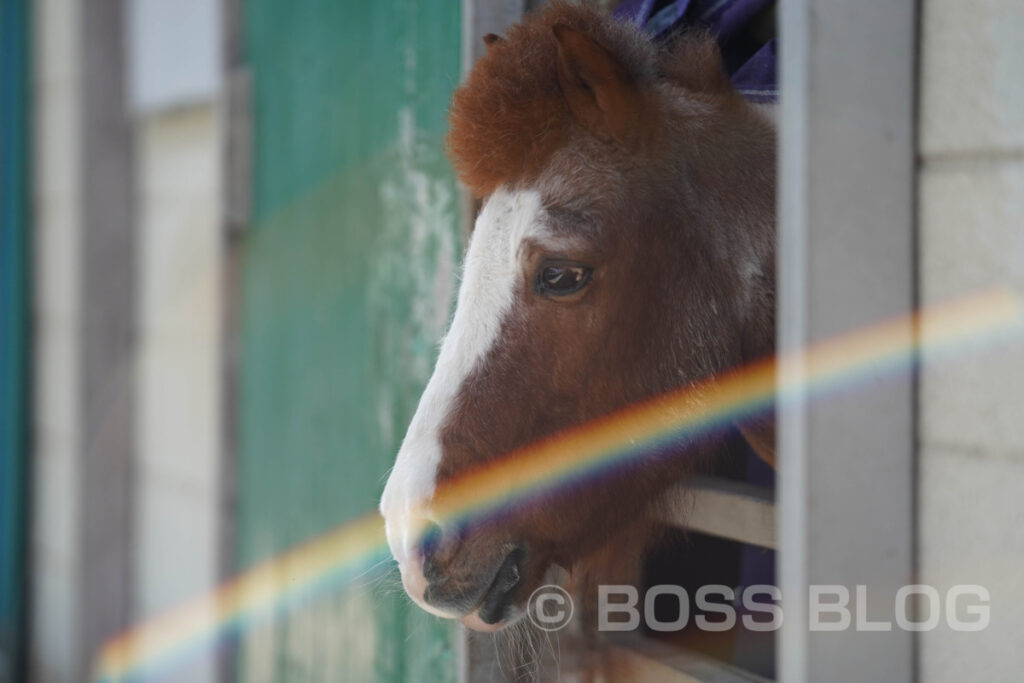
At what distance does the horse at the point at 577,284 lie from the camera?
1.40 m

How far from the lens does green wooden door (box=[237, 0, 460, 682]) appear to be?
2.25 metres

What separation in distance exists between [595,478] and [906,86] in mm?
728

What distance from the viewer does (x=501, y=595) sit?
1426 mm

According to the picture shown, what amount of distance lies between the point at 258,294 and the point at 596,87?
7.55 ft

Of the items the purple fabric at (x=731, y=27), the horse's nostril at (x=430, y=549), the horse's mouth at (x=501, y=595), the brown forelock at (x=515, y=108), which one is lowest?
the horse's mouth at (x=501, y=595)

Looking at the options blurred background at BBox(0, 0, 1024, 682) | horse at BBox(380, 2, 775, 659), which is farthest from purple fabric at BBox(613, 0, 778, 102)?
blurred background at BBox(0, 0, 1024, 682)

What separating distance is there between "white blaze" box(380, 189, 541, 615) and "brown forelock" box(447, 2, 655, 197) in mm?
53

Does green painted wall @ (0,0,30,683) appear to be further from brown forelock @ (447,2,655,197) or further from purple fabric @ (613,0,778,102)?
brown forelock @ (447,2,655,197)

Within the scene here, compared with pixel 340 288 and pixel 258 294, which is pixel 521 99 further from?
pixel 258 294

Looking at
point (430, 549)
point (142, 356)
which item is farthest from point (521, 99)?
point (142, 356)

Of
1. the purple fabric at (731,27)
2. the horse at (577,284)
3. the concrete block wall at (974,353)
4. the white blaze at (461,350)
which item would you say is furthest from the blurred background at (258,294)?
→ the white blaze at (461,350)

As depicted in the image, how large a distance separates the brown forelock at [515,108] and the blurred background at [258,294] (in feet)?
1.16

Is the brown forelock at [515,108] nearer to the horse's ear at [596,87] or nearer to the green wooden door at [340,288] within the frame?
the horse's ear at [596,87]

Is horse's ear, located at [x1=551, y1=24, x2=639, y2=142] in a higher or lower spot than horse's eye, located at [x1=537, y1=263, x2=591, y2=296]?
higher
